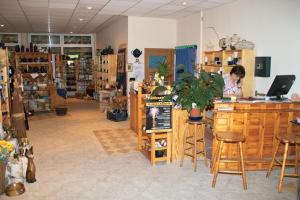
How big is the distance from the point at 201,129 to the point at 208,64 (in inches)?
80.8

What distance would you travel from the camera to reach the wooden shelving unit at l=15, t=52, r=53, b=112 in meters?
8.86

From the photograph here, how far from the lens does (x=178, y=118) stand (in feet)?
14.9

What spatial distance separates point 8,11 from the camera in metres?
7.13

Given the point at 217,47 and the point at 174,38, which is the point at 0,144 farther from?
the point at 174,38

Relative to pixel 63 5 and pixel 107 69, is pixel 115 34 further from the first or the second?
pixel 63 5

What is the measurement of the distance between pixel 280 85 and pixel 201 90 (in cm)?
111

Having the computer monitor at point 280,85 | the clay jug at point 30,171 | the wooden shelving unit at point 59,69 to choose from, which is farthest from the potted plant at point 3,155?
the wooden shelving unit at point 59,69

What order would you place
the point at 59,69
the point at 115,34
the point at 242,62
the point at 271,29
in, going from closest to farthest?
the point at 271,29 < the point at 242,62 < the point at 115,34 < the point at 59,69

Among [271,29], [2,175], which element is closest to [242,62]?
[271,29]

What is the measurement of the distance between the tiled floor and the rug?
6.3 inches

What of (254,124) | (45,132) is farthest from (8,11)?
(254,124)

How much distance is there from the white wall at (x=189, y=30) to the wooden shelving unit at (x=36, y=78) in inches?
172

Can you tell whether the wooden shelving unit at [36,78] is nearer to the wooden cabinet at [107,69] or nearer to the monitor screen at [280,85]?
the wooden cabinet at [107,69]

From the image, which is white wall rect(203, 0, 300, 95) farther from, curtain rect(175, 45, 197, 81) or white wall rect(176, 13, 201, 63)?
curtain rect(175, 45, 197, 81)
